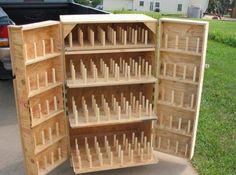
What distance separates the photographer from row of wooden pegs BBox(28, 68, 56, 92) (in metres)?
3.06

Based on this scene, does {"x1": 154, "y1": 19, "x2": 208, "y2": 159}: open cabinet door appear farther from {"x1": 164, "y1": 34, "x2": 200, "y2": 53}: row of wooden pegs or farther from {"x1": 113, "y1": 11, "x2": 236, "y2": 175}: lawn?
{"x1": 113, "y1": 11, "x2": 236, "y2": 175}: lawn

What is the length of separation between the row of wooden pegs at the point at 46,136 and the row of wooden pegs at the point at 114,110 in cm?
28

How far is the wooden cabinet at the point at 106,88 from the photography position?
311 centimetres

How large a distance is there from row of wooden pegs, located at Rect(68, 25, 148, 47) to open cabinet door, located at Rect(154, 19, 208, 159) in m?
0.23

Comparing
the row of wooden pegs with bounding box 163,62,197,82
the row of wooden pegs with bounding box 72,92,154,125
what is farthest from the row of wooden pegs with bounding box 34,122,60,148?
the row of wooden pegs with bounding box 163,62,197,82

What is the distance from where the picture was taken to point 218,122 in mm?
4723

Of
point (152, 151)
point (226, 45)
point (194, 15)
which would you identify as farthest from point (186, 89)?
point (194, 15)

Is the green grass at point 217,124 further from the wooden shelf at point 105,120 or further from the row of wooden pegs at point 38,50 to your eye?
the row of wooden pegs at point 38,50

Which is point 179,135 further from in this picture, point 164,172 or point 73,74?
point 73,74

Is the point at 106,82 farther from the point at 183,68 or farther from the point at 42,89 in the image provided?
the point at 183,68

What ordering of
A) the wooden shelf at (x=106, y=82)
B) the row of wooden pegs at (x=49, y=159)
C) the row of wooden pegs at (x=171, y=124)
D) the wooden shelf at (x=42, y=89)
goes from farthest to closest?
1. the row of wooden pegs at (x=171, y=124)
2. the row of wooden pegs at (x=49, y=159)
3. the wooden shelf at (x=106, y=82)
4. the wooden shelf at (x=42, y=89)

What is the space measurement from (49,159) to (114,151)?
0.76m

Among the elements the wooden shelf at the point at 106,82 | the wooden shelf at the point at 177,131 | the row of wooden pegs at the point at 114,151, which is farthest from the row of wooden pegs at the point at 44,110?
the wooden shelf at the point at 177,131

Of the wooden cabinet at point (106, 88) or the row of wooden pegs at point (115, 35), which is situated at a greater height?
the row of wooden pegs at point (115, 35)
